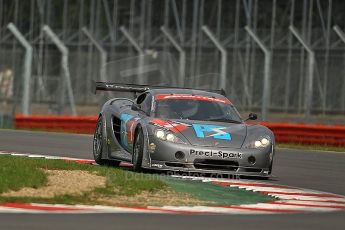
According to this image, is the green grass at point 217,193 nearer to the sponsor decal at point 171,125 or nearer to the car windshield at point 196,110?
A: the sponsor decal at point 171,125

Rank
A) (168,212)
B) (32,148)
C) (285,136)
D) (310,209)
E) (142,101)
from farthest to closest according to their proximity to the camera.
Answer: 1. (285,136)
2. (32,148)
3. (142,101)
4. (310,209)
5. (168,212)

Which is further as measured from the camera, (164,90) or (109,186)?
(164,90)

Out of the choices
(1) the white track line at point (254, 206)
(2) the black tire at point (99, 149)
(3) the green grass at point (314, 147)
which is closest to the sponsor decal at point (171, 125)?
(1) the white track line at point (254, 206)

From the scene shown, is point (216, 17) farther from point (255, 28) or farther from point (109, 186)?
point (109, 186)

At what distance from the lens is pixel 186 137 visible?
16.3 m

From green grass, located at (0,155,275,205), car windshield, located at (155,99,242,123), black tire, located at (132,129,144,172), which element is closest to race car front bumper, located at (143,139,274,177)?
black tire, located at (132,129,144,172)

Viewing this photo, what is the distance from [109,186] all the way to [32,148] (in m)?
9.65

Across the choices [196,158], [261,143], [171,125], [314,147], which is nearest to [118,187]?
[196,158]

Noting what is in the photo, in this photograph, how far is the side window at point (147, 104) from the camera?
17.5 metres

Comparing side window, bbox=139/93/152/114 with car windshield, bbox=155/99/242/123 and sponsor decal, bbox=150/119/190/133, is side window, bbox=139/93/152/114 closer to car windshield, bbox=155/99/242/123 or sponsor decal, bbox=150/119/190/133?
car windshield, bbox=155/99/242/123

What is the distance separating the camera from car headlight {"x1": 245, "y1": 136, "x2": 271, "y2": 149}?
1649 cm

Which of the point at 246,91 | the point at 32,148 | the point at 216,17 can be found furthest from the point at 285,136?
the point at 216,17

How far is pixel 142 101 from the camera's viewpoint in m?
18.2

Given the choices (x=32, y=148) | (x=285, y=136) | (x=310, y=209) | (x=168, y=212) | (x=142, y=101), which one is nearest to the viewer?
(x=168, y=212)
